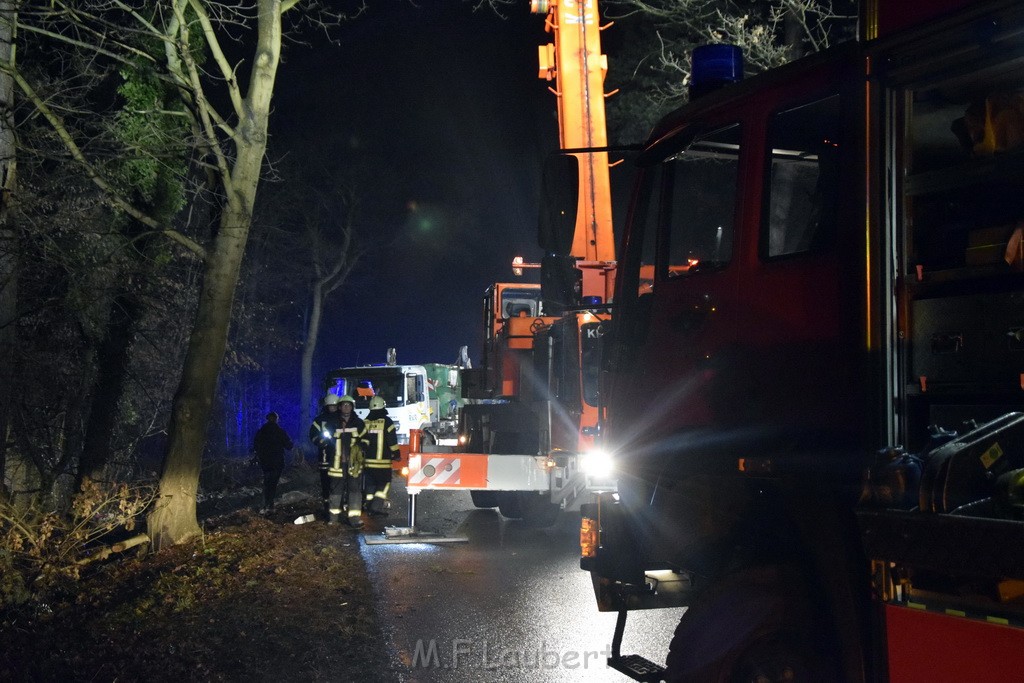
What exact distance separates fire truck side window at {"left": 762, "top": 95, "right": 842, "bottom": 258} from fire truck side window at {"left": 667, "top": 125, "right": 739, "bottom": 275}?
201 mm

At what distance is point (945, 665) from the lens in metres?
2.97

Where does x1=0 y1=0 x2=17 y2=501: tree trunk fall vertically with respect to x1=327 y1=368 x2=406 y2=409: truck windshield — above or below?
above

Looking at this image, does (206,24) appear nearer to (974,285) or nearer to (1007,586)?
(974,285)

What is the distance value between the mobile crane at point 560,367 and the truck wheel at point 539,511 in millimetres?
18

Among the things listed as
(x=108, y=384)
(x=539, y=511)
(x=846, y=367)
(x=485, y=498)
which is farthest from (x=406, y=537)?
(x=846, y=367)

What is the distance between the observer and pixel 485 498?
13445mm

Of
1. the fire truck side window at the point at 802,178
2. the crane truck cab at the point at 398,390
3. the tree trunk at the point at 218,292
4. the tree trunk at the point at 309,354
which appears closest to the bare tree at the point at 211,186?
the tree trunk at the point at 218,292

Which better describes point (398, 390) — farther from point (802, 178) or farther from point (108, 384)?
point (802, 178)

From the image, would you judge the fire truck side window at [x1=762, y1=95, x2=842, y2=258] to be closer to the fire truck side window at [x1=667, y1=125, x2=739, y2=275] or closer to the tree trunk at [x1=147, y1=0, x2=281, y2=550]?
the fire truck side window at [x1=667, y1=125, x2=739, y2=275]

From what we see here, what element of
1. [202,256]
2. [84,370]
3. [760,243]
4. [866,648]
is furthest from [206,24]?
[866,648]

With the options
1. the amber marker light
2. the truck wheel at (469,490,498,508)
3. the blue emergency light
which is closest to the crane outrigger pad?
the truck wheel at (469,490,498,508)

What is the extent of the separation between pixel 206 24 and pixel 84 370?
4.88 metres

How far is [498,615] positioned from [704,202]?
13.3ft

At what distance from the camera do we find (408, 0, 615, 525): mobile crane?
1040cm
